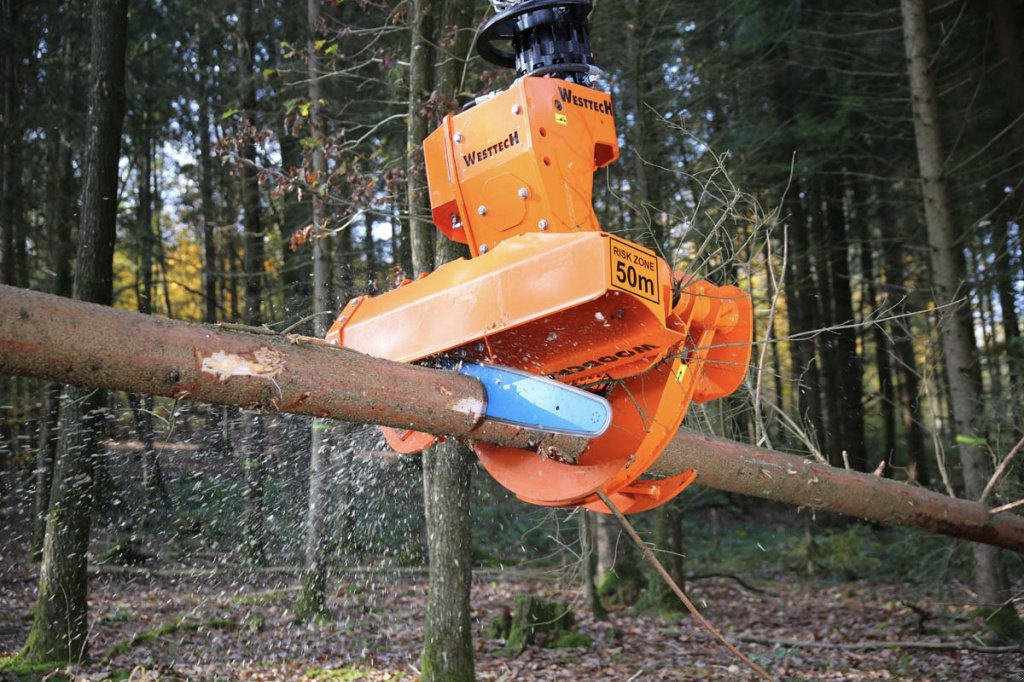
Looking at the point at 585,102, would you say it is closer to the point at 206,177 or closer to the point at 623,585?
the point at 623,585

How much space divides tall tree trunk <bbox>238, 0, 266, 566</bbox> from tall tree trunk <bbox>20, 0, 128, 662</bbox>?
121cm

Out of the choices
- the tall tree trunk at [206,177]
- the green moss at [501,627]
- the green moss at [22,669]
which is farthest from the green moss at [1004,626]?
the tall tree trunk at [206,177]

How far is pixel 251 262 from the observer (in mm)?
13305

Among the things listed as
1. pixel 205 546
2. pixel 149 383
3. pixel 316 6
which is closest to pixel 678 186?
pixel 316 6

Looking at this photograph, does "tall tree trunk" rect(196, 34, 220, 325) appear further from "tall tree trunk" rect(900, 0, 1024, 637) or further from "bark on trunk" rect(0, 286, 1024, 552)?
"bark on trunk" rect(0, 286, 1024, 552)

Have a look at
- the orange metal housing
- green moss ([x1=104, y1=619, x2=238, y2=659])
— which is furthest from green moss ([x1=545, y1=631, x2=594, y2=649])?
the orange metal housing

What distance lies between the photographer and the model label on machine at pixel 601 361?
3.38 meters

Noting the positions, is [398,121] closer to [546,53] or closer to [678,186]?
[678,186]

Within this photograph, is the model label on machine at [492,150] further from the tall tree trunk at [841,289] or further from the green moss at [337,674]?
the tall tree trunk at [841,289]

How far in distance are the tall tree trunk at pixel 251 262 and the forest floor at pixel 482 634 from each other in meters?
0.77

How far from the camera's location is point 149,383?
Result: 8.55 feet

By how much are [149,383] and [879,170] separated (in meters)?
15.1

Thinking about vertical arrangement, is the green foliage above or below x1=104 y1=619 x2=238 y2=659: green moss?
below

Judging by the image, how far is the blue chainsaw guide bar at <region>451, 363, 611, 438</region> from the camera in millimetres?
3182
